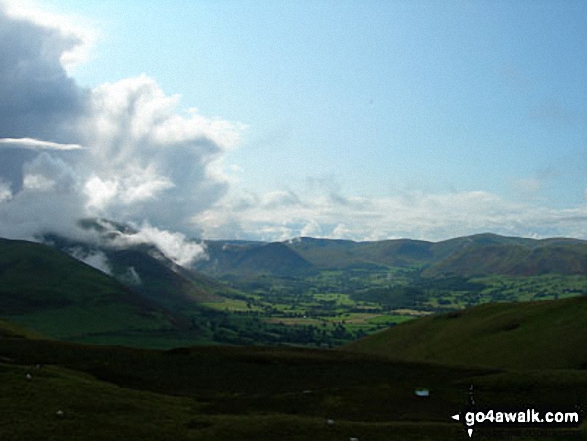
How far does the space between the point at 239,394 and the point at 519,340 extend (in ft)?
370

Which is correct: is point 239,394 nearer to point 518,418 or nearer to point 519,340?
point 518,418

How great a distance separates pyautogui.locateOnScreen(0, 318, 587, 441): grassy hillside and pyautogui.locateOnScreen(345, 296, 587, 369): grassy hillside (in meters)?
44.3

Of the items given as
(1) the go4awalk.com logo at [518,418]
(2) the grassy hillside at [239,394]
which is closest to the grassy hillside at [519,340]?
(2) the grassy hillside at [239,394]

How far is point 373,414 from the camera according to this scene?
69.1m

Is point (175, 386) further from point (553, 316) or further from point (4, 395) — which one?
point (553, 316)

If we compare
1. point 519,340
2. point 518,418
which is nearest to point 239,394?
point 518,418

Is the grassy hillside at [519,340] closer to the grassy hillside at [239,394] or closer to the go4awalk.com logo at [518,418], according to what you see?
the grassy hillside at [239,394]

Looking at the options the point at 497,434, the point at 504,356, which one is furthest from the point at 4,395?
the point at 504,356

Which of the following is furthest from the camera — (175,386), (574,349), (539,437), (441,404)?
(574,349)

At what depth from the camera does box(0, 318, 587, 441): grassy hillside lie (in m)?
55.8

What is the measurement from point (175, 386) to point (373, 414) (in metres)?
38.6

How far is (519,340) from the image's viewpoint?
161 meters

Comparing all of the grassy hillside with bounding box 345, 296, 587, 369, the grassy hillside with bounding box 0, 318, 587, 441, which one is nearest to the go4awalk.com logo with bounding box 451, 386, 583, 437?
the grassy hillside with bounding box 0, 318, 587, 441

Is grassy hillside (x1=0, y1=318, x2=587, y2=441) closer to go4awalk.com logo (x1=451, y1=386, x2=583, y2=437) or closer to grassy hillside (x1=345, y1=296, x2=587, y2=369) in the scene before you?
go4awalk.com logo (x1=451, y1=386, x2=583, y2=437)
